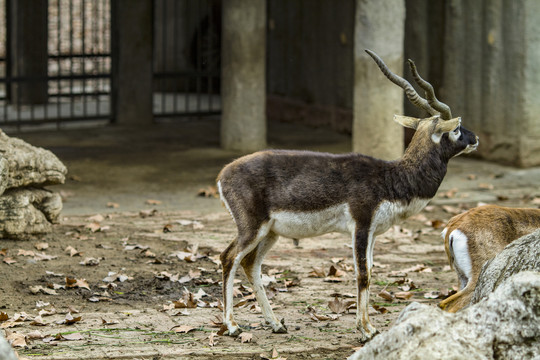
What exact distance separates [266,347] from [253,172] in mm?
1230

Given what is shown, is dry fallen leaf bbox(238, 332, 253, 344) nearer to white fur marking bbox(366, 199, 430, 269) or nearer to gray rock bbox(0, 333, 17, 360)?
white fur marking bbox(366, 199, 430, 269)

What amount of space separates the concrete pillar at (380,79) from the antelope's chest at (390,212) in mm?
5616

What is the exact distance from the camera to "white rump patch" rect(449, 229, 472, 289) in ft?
20.4

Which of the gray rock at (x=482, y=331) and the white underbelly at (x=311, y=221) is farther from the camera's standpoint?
the white underbelly at (x=311, y=221)

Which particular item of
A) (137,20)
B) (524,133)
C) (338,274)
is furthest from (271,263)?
(137,20)

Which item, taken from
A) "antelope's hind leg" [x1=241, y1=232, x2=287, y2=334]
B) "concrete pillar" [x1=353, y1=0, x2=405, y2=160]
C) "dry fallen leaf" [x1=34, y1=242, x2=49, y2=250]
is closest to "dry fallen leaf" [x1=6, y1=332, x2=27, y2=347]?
"antelope's hind leg" [x1=241, y1=232, x2=287, y2=334]

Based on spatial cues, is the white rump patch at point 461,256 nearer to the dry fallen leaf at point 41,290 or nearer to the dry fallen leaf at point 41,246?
the dry fallen leaf at point 41,290

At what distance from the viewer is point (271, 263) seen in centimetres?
841

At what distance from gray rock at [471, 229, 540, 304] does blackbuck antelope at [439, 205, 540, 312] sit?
74 centimetres

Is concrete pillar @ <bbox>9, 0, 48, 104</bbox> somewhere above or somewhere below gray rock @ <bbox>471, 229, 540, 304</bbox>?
above

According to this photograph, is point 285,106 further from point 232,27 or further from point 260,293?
point 260,293

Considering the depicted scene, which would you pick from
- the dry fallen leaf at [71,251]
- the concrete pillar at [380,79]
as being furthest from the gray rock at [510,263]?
the concrete pillar at [380,79]

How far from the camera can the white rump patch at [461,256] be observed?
6211 mm

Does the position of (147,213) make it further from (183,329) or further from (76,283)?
(183,329)
